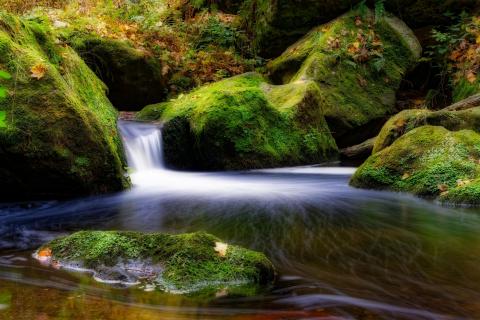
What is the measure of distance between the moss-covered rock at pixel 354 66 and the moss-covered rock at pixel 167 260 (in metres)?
7.68

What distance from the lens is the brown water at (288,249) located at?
97.0 inches

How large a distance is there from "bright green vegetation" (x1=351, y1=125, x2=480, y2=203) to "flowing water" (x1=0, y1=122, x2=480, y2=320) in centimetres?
24

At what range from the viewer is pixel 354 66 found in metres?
11.1

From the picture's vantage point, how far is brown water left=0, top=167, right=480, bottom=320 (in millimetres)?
2463

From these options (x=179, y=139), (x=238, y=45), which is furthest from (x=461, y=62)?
(x=179, y=139)

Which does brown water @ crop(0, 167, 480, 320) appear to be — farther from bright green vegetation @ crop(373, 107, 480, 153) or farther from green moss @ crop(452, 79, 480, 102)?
green moss @ crop(452, 79, 480, 102)

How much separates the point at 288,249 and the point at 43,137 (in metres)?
3.28

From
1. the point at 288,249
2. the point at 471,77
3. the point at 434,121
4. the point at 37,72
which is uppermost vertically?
the point at 471,77

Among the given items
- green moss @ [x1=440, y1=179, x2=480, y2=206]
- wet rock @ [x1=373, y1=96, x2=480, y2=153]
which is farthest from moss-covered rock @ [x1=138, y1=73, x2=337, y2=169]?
green moss @ [x1=440, y1=179, x2=480, y2=206]

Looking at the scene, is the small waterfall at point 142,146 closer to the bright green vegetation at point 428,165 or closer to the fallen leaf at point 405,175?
the bright green vegetation at point 428,165

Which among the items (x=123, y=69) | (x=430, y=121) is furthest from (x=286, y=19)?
(x=430, y=121)

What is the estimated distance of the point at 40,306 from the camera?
2336mm

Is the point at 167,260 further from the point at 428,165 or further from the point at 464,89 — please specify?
the point at 464,89

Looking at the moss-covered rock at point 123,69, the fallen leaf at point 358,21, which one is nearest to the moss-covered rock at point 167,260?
the moss-covered rock at point 123,69
